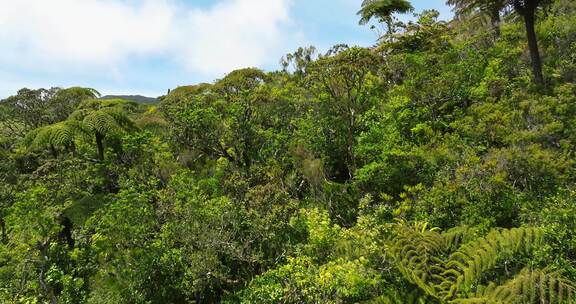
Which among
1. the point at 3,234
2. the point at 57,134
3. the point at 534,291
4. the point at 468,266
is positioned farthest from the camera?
the point at 3,234

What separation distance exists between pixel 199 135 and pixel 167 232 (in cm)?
548

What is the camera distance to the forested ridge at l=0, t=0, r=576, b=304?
25.8ft

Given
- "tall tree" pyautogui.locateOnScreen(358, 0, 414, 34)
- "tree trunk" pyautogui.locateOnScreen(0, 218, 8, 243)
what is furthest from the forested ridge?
"tall tree" pyautogui.locateOnScreen(358, 0, 414, 34)

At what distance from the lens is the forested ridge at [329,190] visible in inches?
310

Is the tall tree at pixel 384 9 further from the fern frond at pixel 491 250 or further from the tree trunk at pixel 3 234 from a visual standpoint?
the tree trunk at pixel 3 234

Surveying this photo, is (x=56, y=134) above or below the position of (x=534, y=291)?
above

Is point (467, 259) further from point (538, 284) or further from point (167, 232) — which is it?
point (167, 232)

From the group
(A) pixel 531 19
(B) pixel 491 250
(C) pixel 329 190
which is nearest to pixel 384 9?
(A) pixel 531 19

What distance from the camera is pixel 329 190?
39.9 feet

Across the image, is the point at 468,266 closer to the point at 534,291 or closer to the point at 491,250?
the point at 491,250

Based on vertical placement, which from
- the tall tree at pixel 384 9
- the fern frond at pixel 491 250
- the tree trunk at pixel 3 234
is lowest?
the fern frond at pixel 491 250

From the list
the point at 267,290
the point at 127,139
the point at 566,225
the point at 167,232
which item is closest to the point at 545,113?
the point at 566,225

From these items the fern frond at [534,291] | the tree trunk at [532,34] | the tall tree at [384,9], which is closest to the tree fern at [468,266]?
the fern frond at [534,291]

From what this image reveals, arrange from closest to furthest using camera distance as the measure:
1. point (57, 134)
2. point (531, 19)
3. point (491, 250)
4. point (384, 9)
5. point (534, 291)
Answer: point (534, 291), point (491, 250), point (57, 134), point (531, 19), point (384, 9)
